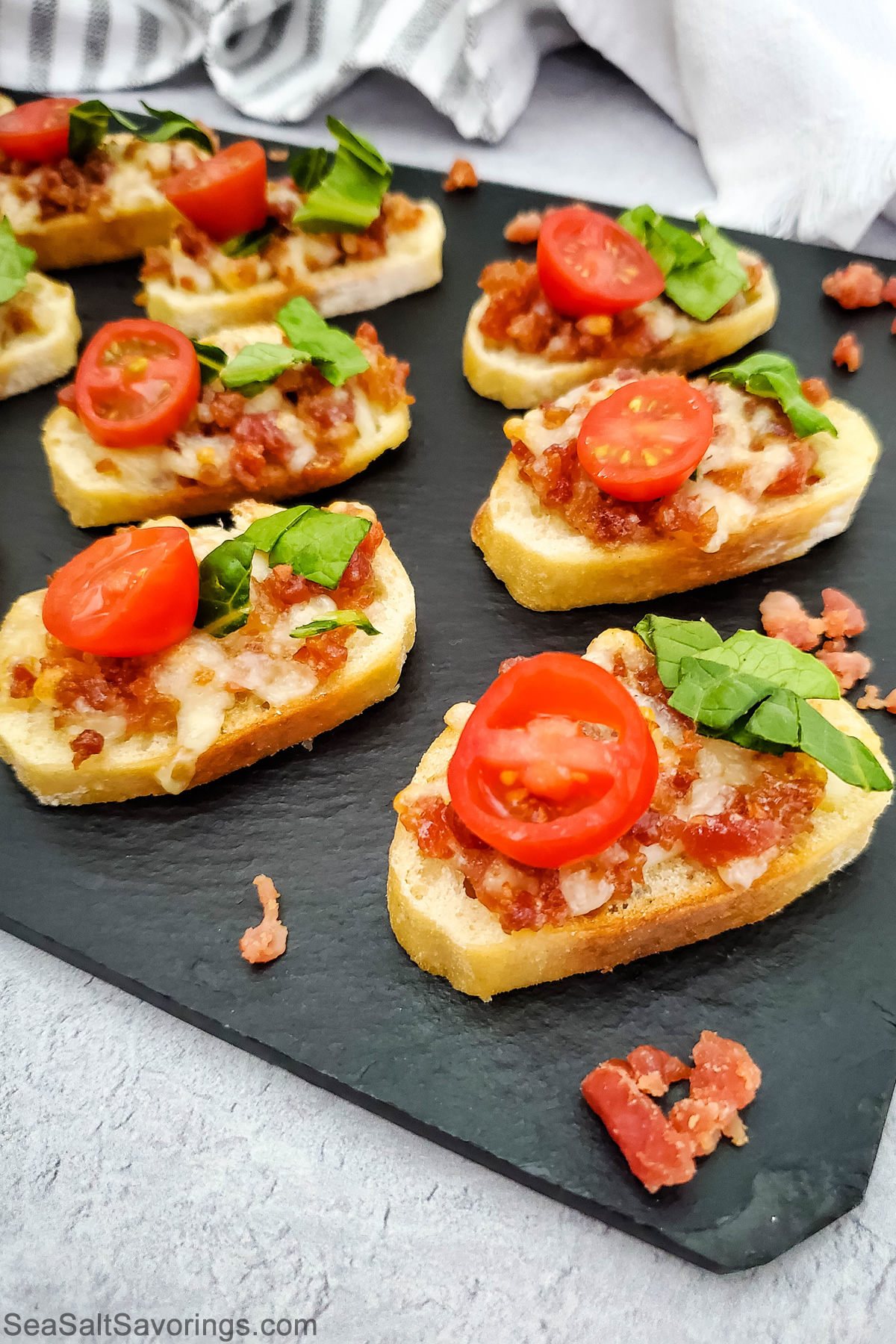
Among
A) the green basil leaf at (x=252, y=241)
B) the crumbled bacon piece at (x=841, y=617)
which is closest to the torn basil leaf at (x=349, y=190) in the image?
the green basil leaf at (x=252, y=241)

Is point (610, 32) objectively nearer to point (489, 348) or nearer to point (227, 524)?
point (489, 348)

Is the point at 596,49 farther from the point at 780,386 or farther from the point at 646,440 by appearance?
the point at 646,440

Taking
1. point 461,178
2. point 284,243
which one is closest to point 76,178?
point 284,243

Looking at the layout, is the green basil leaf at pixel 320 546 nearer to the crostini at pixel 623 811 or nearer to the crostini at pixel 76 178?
the crostini at pixel 623 811

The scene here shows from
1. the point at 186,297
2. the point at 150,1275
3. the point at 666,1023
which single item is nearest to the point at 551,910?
the point at 666,1023

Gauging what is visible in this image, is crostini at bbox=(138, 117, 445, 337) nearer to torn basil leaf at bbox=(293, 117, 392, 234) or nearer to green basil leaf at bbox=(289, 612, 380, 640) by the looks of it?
torn basil leaf at bbox=(293, 117, 392, 234)

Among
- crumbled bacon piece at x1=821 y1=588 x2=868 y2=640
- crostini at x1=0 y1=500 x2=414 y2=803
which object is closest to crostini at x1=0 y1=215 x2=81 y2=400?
crostini at x1=0 y1=500 x2=414 y2=803
